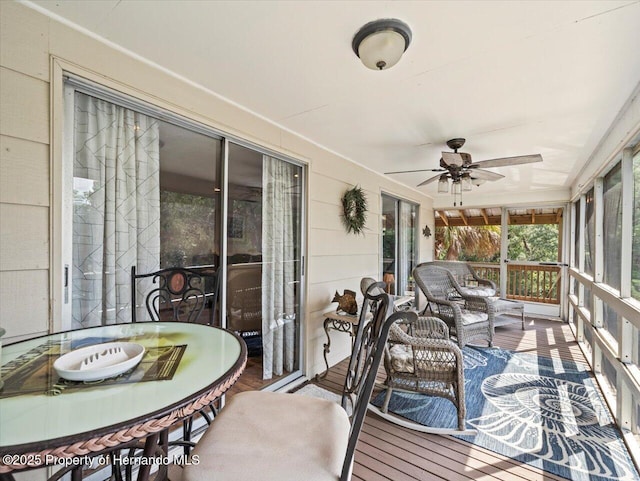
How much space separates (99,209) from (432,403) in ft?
9.33

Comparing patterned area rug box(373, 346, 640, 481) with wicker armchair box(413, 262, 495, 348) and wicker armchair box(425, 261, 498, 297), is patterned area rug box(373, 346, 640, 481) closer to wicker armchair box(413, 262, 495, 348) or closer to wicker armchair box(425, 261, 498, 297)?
wicker armchair box(413, 262, 495, 348)

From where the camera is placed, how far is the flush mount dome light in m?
1.40

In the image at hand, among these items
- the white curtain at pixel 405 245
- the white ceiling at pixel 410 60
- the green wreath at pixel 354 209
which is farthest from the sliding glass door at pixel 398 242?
the white ceiling at pixel 410 60

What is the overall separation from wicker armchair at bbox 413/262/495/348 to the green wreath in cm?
124

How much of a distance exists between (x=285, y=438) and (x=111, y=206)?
1.51 metres

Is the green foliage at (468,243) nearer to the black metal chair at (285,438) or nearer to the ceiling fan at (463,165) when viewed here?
the ceiling fan at (463,165)

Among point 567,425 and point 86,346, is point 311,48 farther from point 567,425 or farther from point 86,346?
Answer: point 567,425

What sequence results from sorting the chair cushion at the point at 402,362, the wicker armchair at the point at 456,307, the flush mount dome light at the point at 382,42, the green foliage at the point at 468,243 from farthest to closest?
the green foliage at the point at 468,243 < the wicker armchair at the point at 456,307 < the chair cushion at the point at 402,362 < the flush mount dome light at the point at 382,42

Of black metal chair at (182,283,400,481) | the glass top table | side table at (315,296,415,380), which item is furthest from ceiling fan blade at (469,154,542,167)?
the glass top table

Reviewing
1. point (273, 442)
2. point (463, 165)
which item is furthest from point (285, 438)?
point (463, 165)

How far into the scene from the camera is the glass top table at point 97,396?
2.15 ft

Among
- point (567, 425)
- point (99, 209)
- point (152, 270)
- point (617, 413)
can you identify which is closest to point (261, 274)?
point (152, 270)

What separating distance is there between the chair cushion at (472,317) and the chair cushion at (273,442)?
301 cm

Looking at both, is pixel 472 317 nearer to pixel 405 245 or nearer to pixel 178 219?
pixel 405 245
